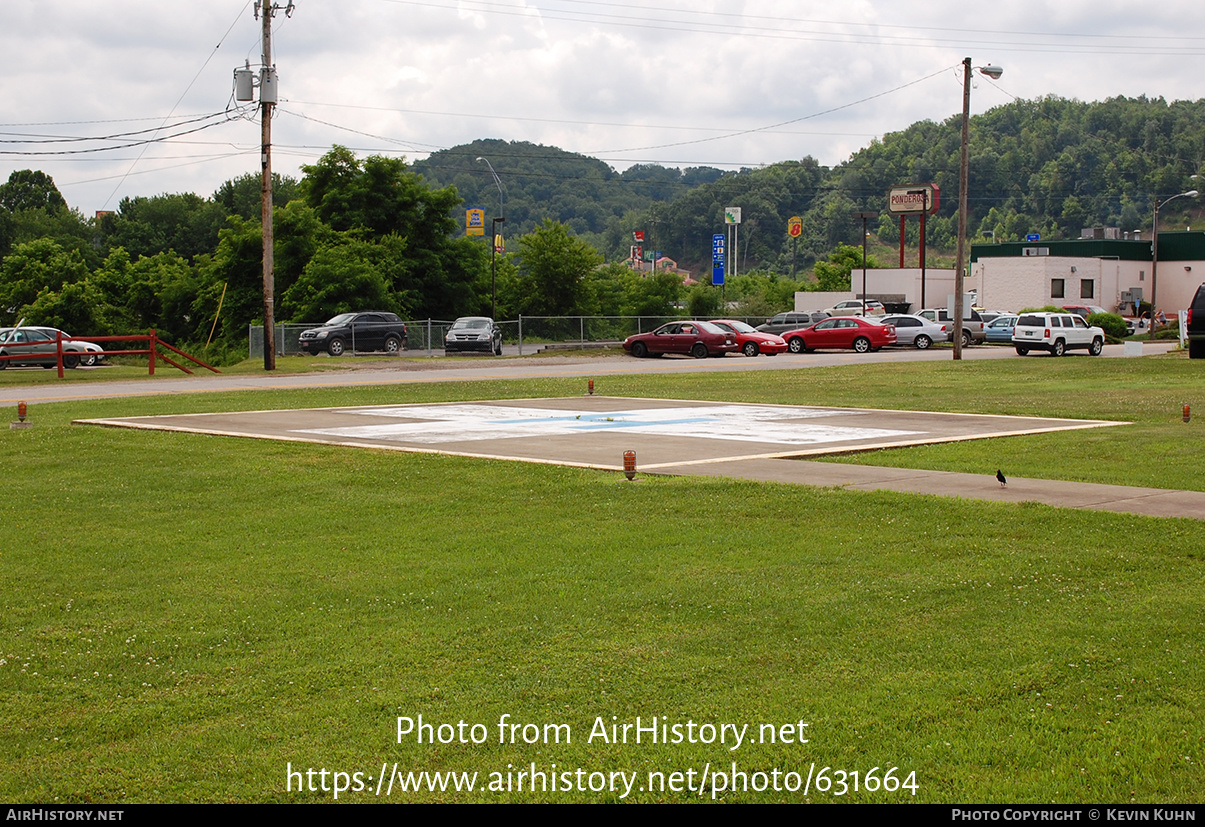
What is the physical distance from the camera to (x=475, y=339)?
5278cm

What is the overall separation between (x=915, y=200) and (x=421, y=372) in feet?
221

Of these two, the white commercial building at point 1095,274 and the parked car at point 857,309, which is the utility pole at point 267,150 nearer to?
the parked car at point 857,309

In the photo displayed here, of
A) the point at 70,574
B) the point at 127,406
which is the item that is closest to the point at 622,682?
the point at 70,574

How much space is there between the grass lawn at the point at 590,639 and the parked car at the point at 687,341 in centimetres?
3608

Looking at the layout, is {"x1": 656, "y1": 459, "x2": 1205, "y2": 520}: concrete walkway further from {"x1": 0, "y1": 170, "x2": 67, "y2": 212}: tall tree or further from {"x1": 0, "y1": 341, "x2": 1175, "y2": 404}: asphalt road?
{"x1": 0, "y1": 170, "x2": 67, "y2": 212}: tall tree

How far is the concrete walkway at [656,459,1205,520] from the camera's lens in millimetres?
11062

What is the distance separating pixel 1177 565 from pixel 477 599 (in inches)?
197

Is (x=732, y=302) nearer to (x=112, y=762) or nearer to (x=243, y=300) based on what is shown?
(x=243, y=300)

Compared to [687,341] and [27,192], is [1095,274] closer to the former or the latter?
[687,341]

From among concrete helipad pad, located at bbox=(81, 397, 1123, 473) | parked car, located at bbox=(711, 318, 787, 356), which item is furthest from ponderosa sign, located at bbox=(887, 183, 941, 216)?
concrete helipad pad, located at bbox=(81, 397, 1123, 473)

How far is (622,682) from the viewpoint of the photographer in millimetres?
6180

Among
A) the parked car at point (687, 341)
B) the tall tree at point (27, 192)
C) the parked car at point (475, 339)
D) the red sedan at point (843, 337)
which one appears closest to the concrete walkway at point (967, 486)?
the parked car at point (687, 341)

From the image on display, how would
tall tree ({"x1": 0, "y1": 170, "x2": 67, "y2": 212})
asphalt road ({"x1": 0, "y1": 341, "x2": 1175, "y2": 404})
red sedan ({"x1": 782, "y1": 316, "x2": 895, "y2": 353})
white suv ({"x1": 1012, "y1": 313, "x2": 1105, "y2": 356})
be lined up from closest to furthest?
1. asphalt road ({"x1": 0, "y1": 341, "x2": 1175, "y2": 404})
2. white suv ({"x1": 1012, "y1": 313, "x2": 1105, "y2": 356})
3. red sedan ({"x1": 782, "y1": 316, "x2": 895, "y2": 353})
4. tall tree ({"x1": 0, "y1": 170, "x2": 67, "y2": 212})

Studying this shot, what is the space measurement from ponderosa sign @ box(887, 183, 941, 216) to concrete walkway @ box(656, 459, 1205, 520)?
282 feet
